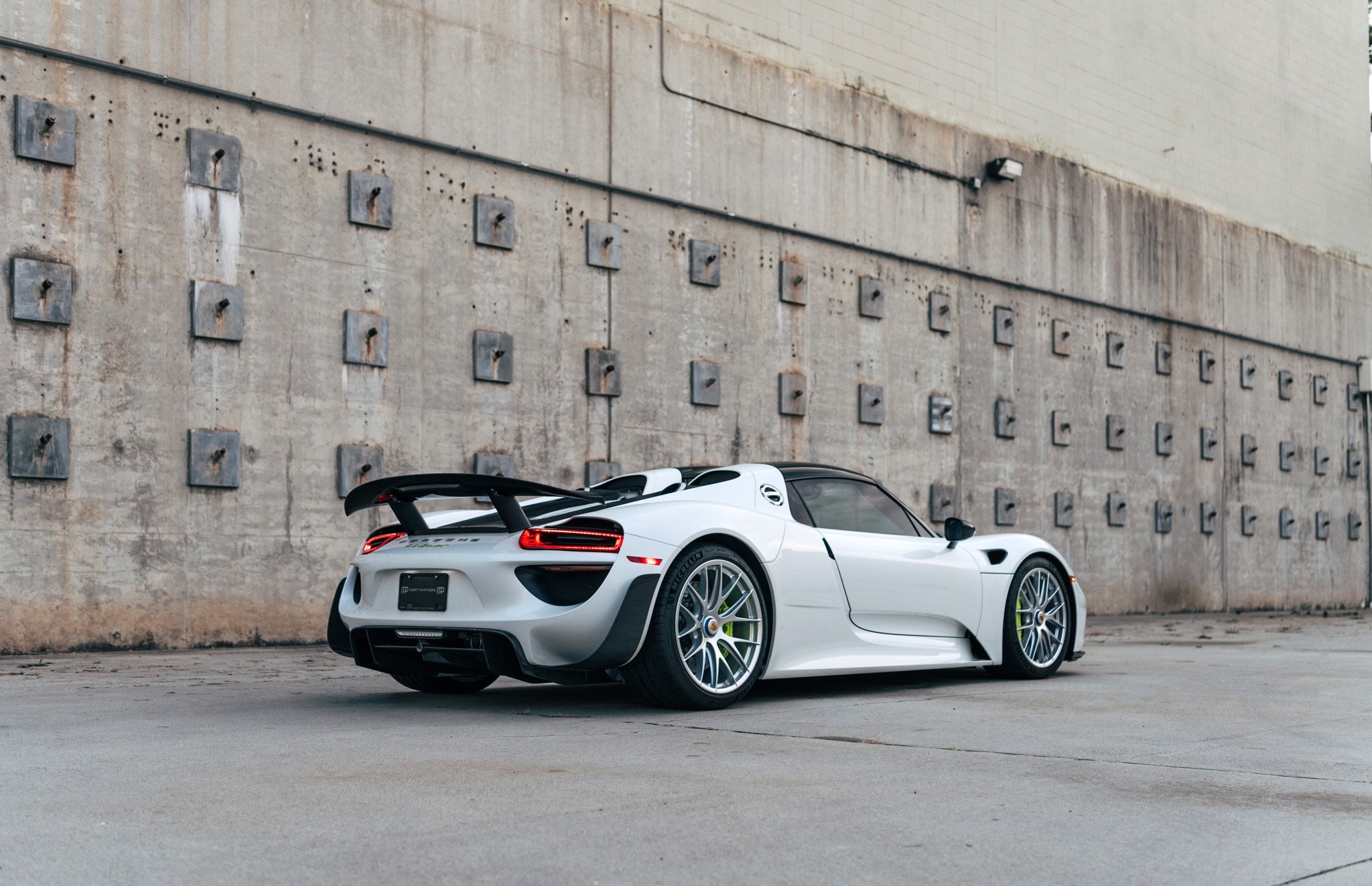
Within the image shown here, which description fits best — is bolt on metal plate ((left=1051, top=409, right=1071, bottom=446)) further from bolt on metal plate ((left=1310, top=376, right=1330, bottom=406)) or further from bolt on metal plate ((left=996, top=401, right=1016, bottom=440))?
bolt on metal plate ((left=1310, top=376, right=1330, bottom=406))

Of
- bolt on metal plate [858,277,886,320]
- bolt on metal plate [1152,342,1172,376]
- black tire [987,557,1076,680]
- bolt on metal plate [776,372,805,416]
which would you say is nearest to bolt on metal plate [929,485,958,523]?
bolt on metal plate [858,277,886,320]

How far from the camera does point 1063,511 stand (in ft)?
61.0

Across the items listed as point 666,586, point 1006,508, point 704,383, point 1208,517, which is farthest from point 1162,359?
point 666,586

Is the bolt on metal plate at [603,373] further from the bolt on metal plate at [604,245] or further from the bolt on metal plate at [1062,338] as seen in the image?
the bolt on metal plate at [1062,338]

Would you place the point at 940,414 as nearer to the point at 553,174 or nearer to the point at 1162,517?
the point at 1162,517

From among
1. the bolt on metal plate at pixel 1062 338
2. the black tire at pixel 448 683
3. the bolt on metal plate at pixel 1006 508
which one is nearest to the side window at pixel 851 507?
the black tire at pixel 448 683

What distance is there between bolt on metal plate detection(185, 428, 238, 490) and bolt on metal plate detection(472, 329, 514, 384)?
2375mm

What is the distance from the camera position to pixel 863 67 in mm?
17047

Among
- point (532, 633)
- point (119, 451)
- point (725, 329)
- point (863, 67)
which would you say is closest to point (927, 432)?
point (725, 329)

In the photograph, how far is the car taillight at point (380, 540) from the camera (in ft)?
21.8

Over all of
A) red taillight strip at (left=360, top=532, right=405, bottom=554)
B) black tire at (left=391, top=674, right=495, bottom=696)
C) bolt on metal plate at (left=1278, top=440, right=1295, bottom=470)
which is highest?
bolt on metal plate at (left=1278, top=440, right=1295, bottom=470)

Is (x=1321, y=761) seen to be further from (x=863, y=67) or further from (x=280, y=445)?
(x=863, y=67)

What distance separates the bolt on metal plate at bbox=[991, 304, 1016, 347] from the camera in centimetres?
1800

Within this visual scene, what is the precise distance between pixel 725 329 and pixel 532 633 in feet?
30.4
